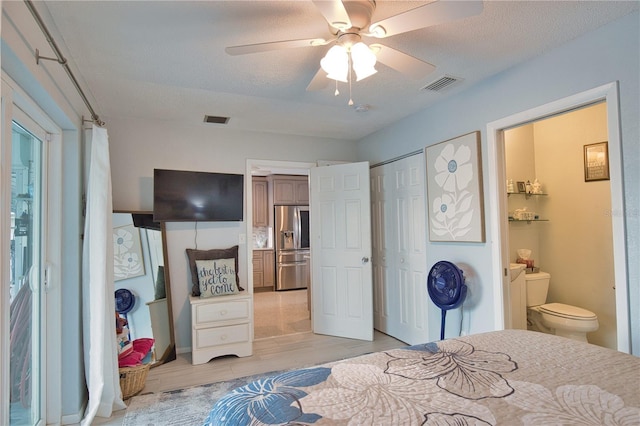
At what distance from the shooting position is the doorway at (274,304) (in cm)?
386

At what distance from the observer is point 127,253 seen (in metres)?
3.22

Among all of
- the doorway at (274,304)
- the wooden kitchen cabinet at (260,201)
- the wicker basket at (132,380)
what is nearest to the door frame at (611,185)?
the doorway at (274,304)

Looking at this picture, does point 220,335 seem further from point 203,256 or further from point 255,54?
point 255,54

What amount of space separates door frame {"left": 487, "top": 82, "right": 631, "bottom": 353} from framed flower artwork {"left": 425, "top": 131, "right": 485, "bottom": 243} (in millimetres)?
121

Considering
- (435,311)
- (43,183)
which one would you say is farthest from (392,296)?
(43,183)

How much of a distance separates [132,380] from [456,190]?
119 inches

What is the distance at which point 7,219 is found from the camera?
152cm

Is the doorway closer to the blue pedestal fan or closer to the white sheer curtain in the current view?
the white sheer curtain

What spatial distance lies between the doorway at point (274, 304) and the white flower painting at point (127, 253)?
110 centimetres

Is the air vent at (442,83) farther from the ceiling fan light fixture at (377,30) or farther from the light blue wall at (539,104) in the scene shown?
the ceiling fan light fixture at (377,30)

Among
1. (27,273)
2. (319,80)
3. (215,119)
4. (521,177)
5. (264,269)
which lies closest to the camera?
(27,273)

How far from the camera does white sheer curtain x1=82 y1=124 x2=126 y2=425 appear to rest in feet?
7.14

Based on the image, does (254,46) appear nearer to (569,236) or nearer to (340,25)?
(340,25)

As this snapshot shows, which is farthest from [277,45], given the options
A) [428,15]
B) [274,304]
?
[274,304]
